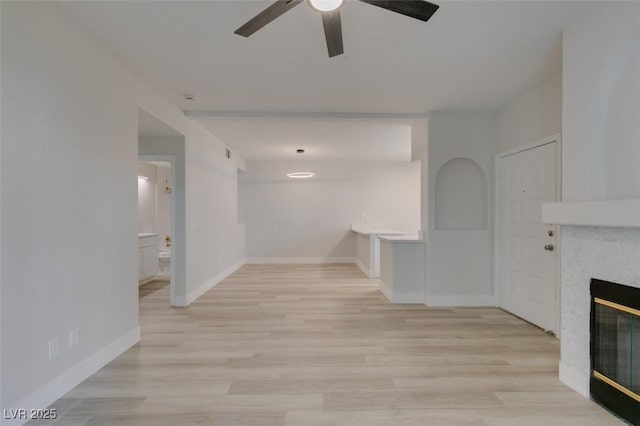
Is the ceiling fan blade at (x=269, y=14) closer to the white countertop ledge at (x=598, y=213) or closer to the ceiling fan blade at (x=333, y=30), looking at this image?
the ceiling fan blade at (x=333, y=30)

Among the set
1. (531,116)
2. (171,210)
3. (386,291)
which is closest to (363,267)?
(386,291)

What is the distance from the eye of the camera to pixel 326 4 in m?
1.71

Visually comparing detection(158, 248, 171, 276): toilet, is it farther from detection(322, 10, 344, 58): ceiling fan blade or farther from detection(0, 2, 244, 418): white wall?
detection(322, 10, 344, 58): ceiling fan blade

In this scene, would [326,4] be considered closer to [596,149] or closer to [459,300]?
[596,149]

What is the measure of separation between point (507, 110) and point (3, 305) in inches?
194

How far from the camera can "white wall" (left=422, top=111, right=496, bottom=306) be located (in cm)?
425

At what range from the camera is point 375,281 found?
590cm

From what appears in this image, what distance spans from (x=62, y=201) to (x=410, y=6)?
251 cm

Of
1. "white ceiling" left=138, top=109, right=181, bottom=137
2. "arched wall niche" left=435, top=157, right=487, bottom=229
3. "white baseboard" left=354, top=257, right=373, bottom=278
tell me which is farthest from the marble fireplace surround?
"white baseboard" left=354, top=257, right=373, bottom=278

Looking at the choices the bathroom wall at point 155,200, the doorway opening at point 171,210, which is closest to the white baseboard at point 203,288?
the doorway opening at point 171,210

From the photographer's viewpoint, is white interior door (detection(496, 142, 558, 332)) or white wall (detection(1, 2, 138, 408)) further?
white interior door (detection(496, 142, 558, 332))

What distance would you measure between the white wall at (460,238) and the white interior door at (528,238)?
18cm

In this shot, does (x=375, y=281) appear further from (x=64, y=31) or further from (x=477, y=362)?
(x=64, y=31)

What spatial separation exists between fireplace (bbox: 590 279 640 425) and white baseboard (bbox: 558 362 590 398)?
0.05m
